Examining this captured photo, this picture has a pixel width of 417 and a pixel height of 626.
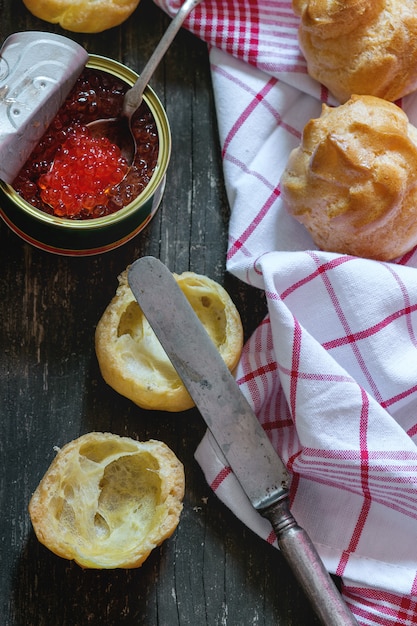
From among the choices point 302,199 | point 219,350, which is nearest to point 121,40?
point 302,199

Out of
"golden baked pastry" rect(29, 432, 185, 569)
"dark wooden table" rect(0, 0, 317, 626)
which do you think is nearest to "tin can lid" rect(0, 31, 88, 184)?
"dark wooden table" rect(0, 0, 317, 626)

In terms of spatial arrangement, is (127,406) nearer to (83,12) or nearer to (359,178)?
(359,178)

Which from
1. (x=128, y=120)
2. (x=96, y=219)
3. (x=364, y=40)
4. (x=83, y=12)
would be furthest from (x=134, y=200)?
(x=364, y=40)

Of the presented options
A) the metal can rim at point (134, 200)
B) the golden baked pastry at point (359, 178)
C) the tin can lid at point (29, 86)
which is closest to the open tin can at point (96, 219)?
the metal can rim at point (134, 200)

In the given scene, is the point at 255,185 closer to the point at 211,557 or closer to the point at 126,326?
the point at 126,326

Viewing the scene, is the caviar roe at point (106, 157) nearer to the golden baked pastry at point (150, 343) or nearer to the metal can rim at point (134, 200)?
the metal can rim at point (134, 200)

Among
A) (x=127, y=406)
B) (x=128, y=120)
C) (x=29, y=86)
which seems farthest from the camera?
(x=127, y=406)
